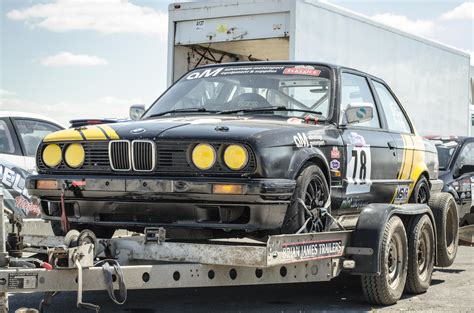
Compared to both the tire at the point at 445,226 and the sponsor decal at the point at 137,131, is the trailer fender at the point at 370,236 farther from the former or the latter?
the sponsor decal at the point at 137,131

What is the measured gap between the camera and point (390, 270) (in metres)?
6.49

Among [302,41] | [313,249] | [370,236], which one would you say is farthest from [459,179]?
[313,249]

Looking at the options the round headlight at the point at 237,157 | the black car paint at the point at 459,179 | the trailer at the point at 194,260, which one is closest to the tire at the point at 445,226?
the trailer at the point at 194,260

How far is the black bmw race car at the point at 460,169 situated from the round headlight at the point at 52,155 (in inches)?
231

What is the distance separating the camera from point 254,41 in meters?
12.6

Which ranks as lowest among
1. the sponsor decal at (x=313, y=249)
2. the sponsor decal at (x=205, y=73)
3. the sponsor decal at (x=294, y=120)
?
the sponsor decal at (x=313, y=249)

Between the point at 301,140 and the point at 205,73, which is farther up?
the point at 205,73

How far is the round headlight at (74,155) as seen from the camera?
5.61m

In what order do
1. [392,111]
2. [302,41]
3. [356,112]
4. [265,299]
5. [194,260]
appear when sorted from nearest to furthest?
[194,260] < [356,112] < [265,299] < [392,111] < [302,41]

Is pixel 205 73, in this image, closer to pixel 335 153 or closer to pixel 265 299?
pixel 335 153

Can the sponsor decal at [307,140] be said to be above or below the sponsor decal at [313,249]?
above

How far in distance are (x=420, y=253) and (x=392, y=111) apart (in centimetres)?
141

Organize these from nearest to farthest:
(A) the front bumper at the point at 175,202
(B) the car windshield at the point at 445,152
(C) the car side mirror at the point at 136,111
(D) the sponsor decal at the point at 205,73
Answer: (A) the front bumper at the point at 175,202 < (D) the sponsor decal at the point at 205,73 < (C) the car side mirror at the point at 136,111 < (B) the car windshield at the point at 445,152

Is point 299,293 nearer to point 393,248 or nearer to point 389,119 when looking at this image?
point 393,248
